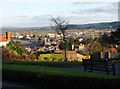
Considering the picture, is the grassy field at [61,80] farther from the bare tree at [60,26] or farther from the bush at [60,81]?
the bare tree at [60,26]

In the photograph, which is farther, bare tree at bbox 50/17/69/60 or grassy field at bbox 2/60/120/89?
bare tree at bbox 50/17/69/60

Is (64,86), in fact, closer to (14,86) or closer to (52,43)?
(14,86)

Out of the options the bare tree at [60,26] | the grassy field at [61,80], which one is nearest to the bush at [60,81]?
the grassy field at [61,80]

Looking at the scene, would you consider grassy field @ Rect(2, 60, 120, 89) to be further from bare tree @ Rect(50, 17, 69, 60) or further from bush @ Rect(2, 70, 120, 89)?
bare tree @ Rect(50, 17, 69, 60)

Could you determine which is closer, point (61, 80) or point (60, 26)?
point (61, 80)

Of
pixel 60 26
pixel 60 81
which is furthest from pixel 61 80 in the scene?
pixel 60 26

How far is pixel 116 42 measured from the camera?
35219 millimetres

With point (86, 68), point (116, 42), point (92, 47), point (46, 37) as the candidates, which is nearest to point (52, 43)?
point (46, 37)

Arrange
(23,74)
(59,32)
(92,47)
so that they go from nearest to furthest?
(23,74) < (59,32) < (92,47)

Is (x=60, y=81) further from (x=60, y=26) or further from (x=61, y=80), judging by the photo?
(x=60, y=26)

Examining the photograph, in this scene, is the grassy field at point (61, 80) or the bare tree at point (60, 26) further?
the bare tree at point (60, 26)

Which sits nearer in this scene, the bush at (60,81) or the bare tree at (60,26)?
the bush at (60,81)

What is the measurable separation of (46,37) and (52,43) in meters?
5.11

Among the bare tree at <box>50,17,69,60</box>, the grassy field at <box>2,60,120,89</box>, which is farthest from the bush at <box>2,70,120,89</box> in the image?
the bare tree at <box>50,17,69,60</box>
